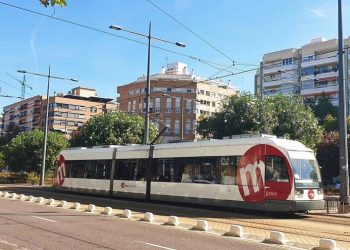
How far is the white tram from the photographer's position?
19.5 metres

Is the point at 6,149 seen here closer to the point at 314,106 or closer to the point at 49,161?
the point at 49,161

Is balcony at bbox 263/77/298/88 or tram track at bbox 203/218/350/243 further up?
balcony at bbox 263/77/298/88

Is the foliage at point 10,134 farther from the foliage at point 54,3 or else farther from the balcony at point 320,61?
the foliage at point 54,3

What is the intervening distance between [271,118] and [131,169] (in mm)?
15811

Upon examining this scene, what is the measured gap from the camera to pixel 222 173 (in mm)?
21656

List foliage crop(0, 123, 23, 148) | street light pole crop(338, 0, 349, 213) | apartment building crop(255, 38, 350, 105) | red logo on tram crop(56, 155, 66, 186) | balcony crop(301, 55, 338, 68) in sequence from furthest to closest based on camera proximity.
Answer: foliage crop(0, 123, 23, 148), apartment building crop(255, 38, 350, 105), balcony crop(301, 55, 338, 68), red logo on tram crop(56, 155, 66, 186), street light pole crop(338, 0, 349, 213)

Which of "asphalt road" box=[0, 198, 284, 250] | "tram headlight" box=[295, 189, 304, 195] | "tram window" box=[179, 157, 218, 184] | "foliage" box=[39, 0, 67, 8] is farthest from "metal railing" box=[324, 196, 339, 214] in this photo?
"foliage" box=[39, 0, 67, 8]

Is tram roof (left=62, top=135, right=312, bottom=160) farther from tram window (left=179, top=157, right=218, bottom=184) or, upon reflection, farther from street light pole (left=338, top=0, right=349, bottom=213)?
street light pole (left=338, top=0, right=349, bottom=213)

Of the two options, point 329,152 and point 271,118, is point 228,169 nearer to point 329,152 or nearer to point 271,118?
point 271,118

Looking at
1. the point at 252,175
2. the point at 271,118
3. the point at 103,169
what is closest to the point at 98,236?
the point at 252,175

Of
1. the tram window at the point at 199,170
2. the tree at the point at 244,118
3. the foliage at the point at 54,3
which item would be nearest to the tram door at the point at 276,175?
the tram window at the point at 199,170

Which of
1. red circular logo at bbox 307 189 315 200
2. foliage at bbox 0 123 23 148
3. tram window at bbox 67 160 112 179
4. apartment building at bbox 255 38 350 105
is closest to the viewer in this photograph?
red circular logo at bbox 307 189 315 200

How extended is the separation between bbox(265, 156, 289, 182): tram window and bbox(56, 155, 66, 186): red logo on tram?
18.8m

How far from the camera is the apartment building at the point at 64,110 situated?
4978 inches
